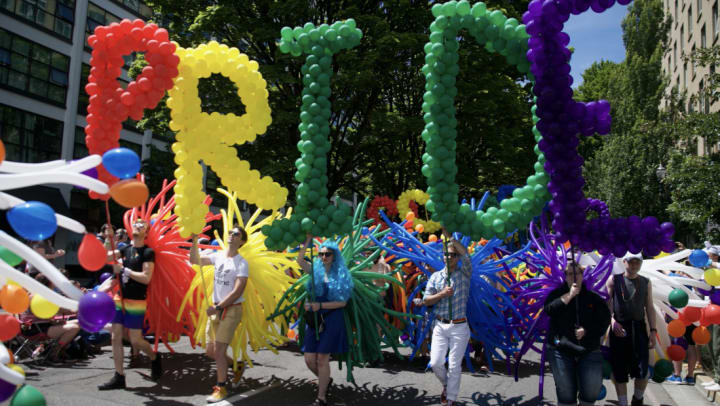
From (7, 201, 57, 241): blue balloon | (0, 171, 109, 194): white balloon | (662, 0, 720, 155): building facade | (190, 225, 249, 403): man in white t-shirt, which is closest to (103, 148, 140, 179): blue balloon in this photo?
→ (0, 171, 109, 194): white balloon

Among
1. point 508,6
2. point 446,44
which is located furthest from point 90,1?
point 446,44

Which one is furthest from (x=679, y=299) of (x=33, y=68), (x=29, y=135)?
(x=33, y=68)

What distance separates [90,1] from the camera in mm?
23750

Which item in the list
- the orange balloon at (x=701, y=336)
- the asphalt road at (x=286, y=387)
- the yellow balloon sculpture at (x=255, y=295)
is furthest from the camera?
the yellow balloon sculpture at (x=255, y=295)

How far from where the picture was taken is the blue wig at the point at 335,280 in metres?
5.55

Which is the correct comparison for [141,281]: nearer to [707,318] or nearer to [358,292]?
[358,292]

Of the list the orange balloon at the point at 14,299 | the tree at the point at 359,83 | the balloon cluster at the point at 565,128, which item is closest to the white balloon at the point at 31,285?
the orange balloon at the point at 14,299

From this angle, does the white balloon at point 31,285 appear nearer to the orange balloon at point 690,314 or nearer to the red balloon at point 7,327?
the red balloon at point 7,327

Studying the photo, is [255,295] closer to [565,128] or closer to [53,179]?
[565,128]

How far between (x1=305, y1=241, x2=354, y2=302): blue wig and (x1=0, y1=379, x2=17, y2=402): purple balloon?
349cm

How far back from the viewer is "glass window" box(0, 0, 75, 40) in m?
20.3

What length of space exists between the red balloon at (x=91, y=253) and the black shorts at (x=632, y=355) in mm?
4817

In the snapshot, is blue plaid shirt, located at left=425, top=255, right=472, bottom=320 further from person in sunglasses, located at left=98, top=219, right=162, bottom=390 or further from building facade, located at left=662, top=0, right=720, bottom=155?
building facade, located at left=662, top=0, right=720, bottom=155

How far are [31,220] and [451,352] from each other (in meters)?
4.08
